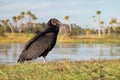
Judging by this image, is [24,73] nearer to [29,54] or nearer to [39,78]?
[39,78]

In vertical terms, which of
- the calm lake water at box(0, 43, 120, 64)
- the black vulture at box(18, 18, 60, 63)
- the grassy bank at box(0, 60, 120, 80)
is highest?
the black vulture at box(18, 18, 60, 63)

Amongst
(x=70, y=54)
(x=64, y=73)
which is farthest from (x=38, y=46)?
(x=70, y=54)

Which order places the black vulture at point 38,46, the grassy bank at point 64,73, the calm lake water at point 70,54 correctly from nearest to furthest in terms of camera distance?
the grassy bank at point 64,73 < the black vulture at point 38,46 < the calm lake water at point 70,54

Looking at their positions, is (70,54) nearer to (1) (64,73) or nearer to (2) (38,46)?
(2) (38,46)

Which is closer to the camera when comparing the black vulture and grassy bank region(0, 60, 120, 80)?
grassy bank region(0, 60, 120, 80)

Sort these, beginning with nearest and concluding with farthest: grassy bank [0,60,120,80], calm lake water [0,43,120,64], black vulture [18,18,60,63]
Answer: grassy bank [0,60,120,80] < black vulture [18,18,60,63] < calm lake water [0,43,120,64]

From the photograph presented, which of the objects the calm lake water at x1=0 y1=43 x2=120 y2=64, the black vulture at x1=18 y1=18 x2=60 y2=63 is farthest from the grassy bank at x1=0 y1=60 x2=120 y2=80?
the calm lake water at x1=0 y1=43 x2=120 y2=64

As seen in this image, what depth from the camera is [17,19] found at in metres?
85.1

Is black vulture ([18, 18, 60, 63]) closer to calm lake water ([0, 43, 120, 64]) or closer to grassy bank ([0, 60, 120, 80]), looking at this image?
grassy bank ([0, 60, 120, 80])

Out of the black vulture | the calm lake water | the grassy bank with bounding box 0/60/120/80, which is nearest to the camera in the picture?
the grassy bank with bounding box 0/60/120/80

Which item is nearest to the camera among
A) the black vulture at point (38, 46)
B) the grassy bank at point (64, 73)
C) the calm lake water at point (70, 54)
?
the grassy bank at point (64, 73)

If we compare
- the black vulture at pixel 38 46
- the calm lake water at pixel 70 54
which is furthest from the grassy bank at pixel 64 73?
the calm lake water at pixel 70 54

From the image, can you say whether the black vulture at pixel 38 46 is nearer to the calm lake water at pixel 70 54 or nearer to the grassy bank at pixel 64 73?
the grassy bank at pixel 64 73

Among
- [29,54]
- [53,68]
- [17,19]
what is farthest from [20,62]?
[17,19]
